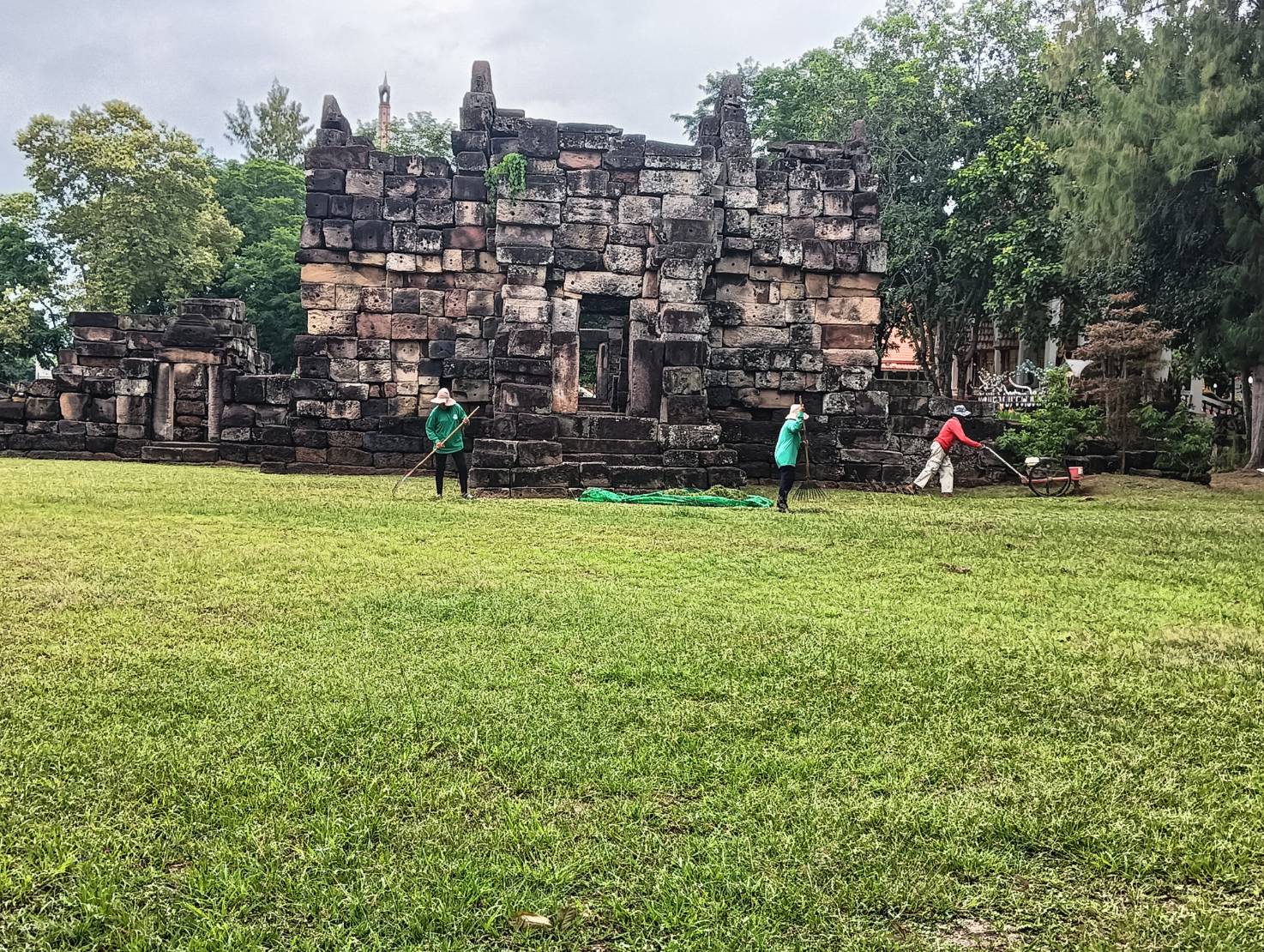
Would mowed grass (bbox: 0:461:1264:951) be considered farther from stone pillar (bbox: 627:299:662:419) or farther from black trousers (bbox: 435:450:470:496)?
stone pillar (bbox: 627:299:662:419)

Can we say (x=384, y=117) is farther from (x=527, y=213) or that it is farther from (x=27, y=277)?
(x=527, y=213)

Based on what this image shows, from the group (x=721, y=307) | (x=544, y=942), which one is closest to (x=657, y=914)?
(x=544, y=942)

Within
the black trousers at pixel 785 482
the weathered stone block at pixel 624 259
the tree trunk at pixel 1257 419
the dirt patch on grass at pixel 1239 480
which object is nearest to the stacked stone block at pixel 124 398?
the weathered stone block at pixel 624 259

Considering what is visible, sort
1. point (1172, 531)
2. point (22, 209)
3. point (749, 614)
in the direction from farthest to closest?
point (22, 209), point (1172, 531), point (749, 614)

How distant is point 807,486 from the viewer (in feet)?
46.8

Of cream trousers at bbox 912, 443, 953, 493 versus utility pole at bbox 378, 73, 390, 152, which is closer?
cream trousers at bbox 912, 443, 953, 493

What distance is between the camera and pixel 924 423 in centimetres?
1564

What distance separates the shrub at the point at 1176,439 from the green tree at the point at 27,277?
34895 millimetres

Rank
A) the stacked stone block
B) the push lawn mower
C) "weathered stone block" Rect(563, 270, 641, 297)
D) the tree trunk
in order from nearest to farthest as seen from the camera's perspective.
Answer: the push lawn mower → "weathered stone block" Rect(563, 270, 641, 297) → the tree trunk → the stacked stone block

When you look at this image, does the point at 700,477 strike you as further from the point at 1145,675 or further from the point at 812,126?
the point at 812,126

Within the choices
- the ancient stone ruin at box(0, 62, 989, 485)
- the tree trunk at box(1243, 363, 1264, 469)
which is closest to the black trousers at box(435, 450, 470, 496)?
the ancient stone ruin at box(0, 62, 989, 485)

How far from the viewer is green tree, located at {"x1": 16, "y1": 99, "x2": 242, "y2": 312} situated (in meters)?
30.9

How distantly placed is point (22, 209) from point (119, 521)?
33.6 meters

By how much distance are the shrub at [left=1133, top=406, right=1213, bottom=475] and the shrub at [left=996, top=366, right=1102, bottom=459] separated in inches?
30.3
